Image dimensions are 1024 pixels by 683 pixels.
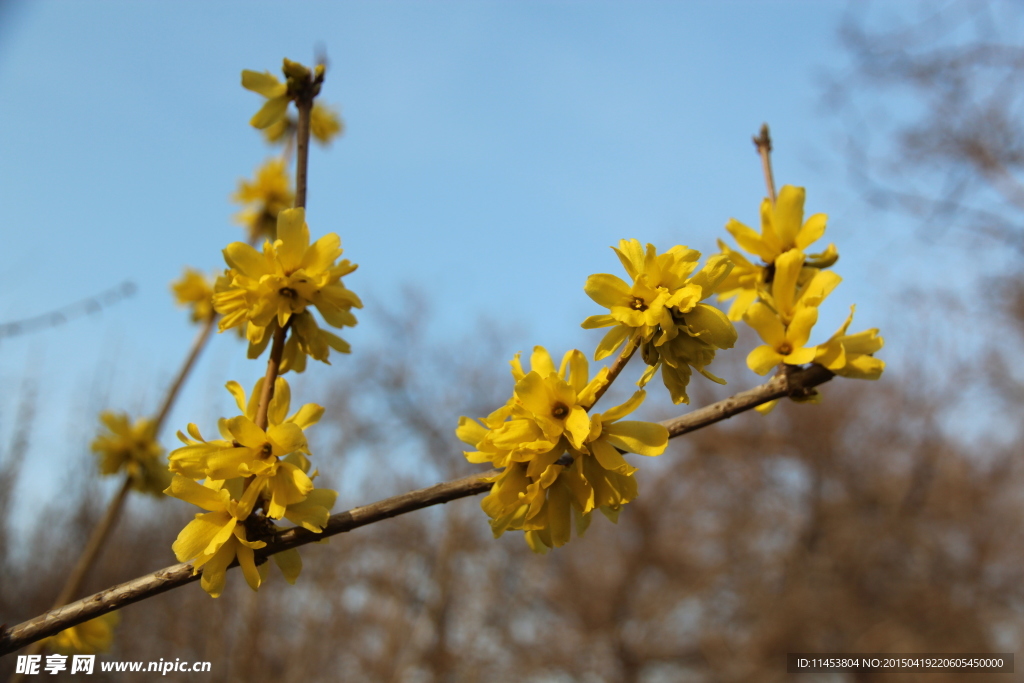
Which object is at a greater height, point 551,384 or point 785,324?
point 785,324

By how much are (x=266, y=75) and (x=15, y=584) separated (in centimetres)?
1128

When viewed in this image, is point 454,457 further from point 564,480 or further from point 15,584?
point 564,480

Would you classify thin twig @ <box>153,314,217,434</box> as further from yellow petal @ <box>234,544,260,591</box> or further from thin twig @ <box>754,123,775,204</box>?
thin twig @ <box>754,123,775,204</box>

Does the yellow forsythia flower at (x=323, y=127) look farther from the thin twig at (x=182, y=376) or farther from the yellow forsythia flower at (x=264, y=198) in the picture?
the thin twig at (x=182, y=376)

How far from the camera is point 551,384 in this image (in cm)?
112

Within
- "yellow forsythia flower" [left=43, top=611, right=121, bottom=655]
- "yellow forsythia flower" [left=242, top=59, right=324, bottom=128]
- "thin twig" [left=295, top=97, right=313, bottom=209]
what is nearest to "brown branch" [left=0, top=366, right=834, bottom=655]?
"thin twig" [left=295, top=97, right=313, bottom=209]

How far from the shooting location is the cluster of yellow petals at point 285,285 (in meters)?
1.39

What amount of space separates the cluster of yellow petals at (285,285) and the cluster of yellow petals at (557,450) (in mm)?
520

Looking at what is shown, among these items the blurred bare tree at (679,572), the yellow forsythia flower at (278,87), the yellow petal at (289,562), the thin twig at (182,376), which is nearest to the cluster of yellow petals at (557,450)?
the yellow petal at (289,562)

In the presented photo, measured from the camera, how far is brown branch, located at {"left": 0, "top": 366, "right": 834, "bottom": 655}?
1.14m

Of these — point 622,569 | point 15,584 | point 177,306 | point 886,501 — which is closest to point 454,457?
point 622,569

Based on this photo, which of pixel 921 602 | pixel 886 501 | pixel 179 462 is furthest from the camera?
pixel 886 501

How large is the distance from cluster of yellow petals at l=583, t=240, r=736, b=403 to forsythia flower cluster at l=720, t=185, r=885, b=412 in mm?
141

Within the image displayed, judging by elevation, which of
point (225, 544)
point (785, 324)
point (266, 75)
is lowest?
point (225, 544)
